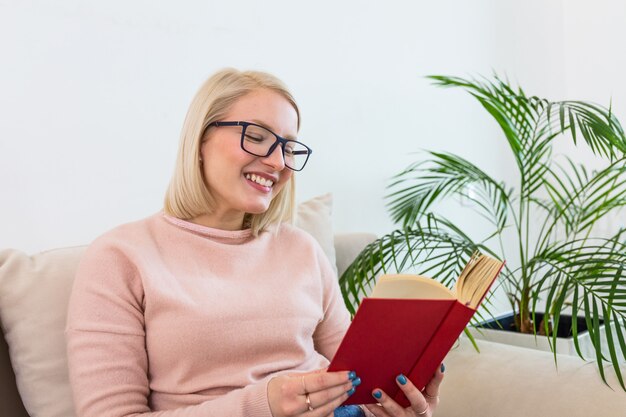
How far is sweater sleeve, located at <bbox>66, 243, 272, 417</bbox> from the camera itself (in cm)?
105

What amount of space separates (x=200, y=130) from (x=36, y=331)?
458 mm

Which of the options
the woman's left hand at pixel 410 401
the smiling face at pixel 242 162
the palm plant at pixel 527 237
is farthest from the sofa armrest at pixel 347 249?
the woman's left hand at pixel 410 401

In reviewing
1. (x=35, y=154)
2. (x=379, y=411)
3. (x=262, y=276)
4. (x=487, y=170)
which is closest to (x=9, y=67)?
(x=35, y=154)

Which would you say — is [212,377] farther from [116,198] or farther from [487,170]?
[487,170]

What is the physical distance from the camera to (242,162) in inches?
50.2

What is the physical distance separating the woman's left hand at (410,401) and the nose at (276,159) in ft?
1.55

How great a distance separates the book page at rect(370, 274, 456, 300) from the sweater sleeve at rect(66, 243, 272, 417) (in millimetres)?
253

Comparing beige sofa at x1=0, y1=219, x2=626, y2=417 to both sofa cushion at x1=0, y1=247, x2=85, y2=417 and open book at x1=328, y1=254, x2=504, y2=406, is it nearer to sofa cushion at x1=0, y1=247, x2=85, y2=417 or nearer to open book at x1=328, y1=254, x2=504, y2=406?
sofa cushion at x1=0, y1=247, x2=85, y2=417

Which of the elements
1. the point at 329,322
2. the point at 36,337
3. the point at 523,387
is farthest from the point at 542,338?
the point at 36,337

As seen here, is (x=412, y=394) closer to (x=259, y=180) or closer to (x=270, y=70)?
(x=259, y=180)

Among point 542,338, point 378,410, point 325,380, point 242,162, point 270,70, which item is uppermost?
point 270,70

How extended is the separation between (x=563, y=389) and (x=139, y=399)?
82 cm

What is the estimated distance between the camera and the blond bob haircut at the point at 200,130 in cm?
128

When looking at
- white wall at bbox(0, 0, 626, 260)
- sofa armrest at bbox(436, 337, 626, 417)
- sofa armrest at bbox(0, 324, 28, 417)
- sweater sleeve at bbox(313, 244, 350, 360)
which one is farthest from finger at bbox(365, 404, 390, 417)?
white wall at bbox(0, 0, 626, 260)
